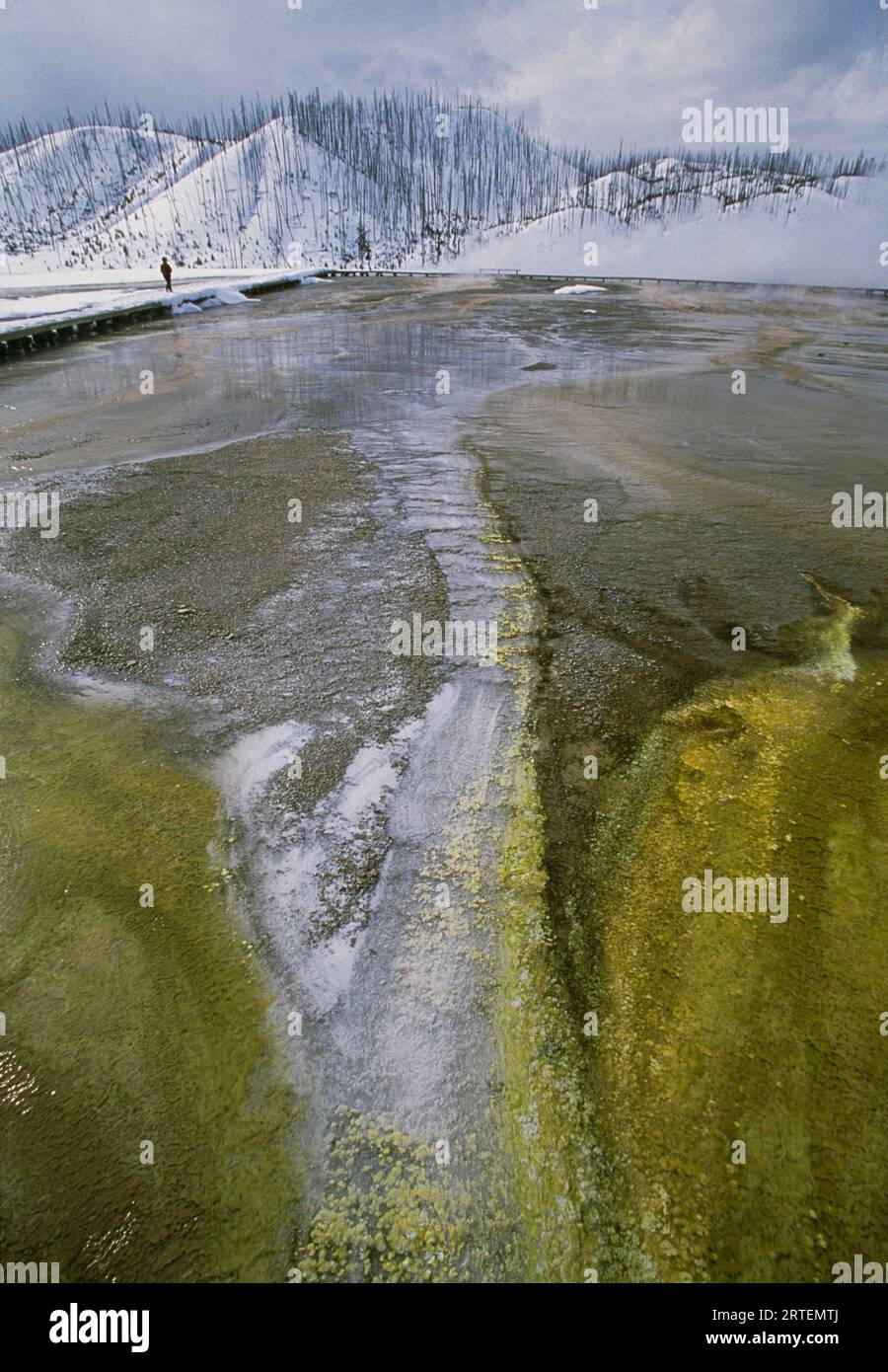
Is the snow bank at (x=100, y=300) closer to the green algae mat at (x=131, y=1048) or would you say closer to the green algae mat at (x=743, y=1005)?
the green algae mat at (x=131, y=1048)

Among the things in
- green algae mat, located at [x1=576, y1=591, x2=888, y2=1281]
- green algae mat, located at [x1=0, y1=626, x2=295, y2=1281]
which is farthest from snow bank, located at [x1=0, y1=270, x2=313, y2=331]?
green algae mat, located at [x1=576, y1=591, x2=888, y2=1281]

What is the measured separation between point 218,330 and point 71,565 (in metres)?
14.4

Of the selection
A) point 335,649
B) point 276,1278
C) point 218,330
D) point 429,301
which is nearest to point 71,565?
point 335,649

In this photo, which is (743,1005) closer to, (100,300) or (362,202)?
(100,300)

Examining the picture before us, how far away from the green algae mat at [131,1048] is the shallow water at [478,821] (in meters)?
0.01

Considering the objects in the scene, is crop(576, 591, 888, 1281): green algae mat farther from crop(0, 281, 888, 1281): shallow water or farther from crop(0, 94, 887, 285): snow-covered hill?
crop(0, 94, 887, 285): snow-covered hill

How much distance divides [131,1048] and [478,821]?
132cm

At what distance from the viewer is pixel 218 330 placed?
16062 mm

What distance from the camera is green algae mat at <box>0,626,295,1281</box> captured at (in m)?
1.51

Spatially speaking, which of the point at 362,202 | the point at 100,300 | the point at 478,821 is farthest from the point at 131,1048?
the point at 362,202

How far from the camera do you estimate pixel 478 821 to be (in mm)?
2523

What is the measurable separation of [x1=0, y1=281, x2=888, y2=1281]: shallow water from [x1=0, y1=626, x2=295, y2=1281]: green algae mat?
1 centimetres

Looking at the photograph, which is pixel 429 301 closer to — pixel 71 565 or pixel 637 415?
pixel 637 415

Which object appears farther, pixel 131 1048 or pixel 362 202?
pixel 362 202
